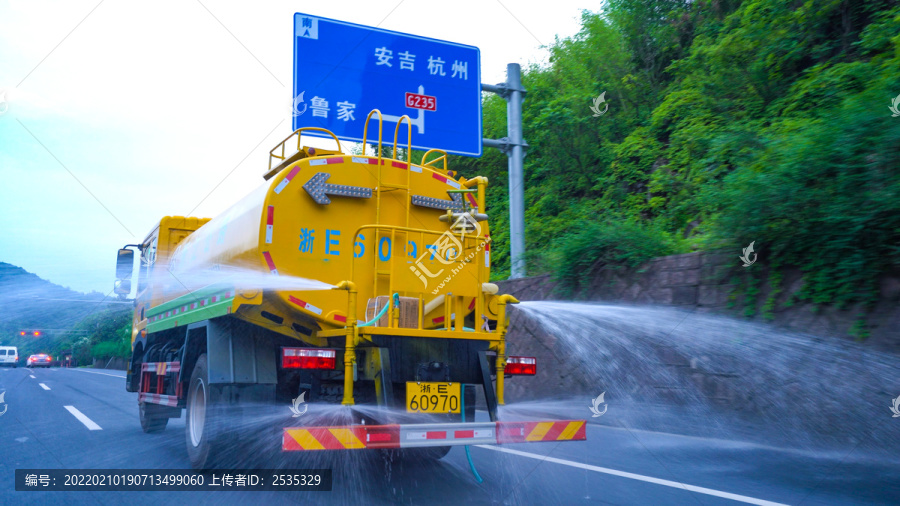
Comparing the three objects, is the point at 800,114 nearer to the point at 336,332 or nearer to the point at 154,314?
the point at 336,332

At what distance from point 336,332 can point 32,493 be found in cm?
295

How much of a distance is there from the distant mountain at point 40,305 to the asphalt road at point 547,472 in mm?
1434

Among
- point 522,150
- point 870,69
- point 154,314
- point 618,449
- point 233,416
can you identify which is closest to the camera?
point 233,416

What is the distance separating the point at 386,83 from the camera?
10.9m

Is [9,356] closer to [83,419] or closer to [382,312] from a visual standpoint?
[83,419]

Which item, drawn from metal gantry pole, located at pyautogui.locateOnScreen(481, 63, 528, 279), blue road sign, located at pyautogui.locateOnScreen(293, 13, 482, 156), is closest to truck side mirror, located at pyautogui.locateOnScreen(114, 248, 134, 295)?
blue road sign, located at pyautogui.locateOnScreen(293, 13, 482, 156)

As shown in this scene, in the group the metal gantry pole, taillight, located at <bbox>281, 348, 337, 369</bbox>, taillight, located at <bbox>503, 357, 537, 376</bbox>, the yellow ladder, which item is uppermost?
the metal gantry pole

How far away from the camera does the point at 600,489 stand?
5402 millimetres

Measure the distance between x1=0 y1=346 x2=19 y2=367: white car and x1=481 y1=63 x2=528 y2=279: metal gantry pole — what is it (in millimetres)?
47079

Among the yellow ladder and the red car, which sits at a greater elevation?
the yellow ladder

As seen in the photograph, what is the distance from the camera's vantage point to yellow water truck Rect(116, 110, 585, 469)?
5035 mm

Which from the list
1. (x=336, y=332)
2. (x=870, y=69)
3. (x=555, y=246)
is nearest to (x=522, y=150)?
(x=555, y=246)

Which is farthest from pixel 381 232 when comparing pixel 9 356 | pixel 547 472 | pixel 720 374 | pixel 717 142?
pixel 9 356

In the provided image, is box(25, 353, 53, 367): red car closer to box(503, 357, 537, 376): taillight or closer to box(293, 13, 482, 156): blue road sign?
box(293, 13, 482, 156): blue road sign
